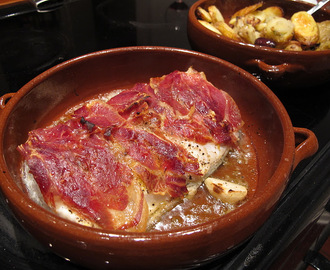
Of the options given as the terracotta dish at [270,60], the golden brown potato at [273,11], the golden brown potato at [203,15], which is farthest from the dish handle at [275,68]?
the golden brown potato at [273,11]

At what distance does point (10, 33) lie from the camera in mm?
1802

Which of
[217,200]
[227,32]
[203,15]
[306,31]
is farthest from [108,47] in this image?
[217,200]

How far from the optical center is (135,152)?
840 mm

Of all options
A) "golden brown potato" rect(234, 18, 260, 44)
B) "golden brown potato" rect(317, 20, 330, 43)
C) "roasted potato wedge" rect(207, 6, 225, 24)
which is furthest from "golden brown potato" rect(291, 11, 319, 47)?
"roasted potato wedge" rect(207, 6, 225, 24)

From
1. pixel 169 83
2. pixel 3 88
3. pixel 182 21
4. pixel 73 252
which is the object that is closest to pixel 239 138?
pixel 169 83

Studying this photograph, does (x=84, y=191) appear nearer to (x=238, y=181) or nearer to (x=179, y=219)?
(x=179, y=219)

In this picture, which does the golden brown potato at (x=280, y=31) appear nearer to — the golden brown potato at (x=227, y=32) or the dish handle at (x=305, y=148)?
the golden brown potato at (x=227, y=32)

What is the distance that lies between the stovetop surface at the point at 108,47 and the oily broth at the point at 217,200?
4.5 inches

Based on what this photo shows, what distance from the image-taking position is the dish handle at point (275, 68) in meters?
1.22

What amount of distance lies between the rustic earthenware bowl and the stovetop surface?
0.47ft

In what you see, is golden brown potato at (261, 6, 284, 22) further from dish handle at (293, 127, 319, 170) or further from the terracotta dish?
dish handle at (293, 127, 319, 170)

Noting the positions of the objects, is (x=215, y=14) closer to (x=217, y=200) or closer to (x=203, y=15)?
(x=203, y=15)

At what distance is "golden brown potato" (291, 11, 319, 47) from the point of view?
1419 mm

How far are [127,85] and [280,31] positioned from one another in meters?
0.75
